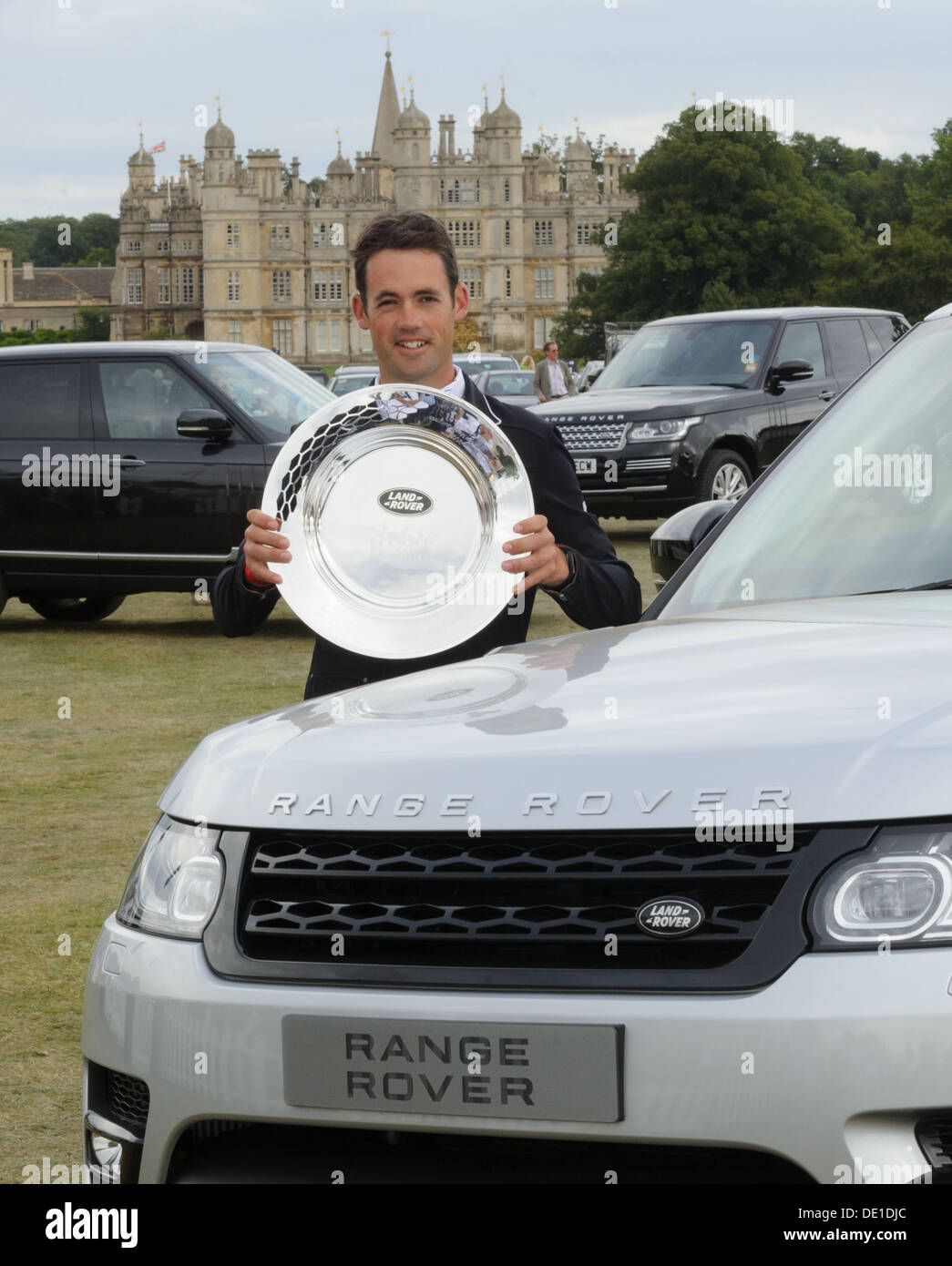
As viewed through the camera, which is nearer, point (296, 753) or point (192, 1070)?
point (192, 1070)

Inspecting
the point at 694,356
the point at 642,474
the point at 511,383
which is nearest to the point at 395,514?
the point at 642,474

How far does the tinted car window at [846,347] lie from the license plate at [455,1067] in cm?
1633

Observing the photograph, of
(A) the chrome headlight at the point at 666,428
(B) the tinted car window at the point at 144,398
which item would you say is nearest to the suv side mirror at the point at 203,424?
(B) the tinted car window at the point at 144,398

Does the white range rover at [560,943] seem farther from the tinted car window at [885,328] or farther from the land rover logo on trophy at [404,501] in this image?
the tinted car window at [885,328]

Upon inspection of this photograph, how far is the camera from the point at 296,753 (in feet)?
9.47

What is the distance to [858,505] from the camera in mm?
3869

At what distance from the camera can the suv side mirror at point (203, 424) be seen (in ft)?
43.0

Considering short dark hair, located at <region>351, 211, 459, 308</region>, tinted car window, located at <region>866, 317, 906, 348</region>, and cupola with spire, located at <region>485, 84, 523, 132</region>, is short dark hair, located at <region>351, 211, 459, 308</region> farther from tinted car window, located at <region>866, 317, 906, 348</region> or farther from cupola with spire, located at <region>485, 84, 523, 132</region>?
cupola with spire, located at <region>485, 84, 523, 132</region>

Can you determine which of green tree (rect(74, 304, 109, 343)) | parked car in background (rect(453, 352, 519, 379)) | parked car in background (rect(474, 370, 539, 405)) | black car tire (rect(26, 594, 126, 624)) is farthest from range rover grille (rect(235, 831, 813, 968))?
green tree (rect(74, 304, 109, 343))

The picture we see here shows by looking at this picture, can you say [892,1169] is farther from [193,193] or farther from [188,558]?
[193,193]

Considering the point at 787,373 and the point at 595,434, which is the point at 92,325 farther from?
the point at 787,373

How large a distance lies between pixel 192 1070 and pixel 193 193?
192 metres

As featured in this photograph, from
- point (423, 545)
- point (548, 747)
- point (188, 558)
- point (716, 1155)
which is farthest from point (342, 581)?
point (188, 558)
